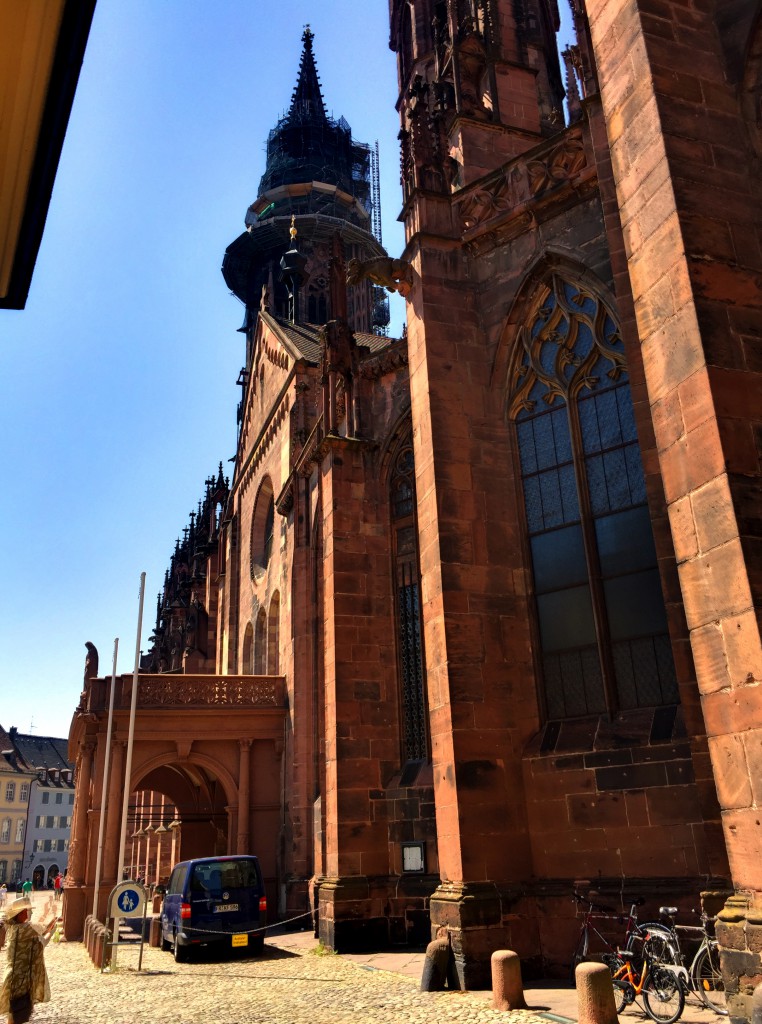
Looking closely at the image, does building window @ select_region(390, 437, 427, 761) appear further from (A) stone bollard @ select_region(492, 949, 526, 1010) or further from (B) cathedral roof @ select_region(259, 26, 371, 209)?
(B) cathedral roof @ select_region(259, 26, 371, 209)

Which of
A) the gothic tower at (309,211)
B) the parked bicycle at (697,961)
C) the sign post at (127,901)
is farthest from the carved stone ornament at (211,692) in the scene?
the gothic tower at (309,211)

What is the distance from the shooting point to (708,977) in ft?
24.5

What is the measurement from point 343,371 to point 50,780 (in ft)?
264

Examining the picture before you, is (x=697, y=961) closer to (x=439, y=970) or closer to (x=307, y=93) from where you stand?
(x=439, y=970)

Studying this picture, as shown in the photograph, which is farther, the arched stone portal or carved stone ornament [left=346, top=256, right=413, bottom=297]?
the arched stone portal

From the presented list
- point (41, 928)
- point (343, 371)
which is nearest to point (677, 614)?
point (41, 928)

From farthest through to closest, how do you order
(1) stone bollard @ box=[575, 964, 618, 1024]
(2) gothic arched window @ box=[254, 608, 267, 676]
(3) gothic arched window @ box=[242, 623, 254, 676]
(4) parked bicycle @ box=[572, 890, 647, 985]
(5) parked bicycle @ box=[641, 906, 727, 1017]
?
(3) gothic arched window @ box=[242, 623, 254, 676] < (2) gothic arched window @ box=[254, 608, 267, 676] < (4) parked bicycle @ box=[572, 890, 647, 985] < (5) parked bicycle @ box=[641, 906, 727, 1017] < (1) stone bollard @ box=[575, 964, 618, 1024]

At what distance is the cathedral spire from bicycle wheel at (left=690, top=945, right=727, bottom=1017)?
6894 centimetres

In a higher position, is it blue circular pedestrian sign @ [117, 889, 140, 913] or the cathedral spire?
the cathedral spire

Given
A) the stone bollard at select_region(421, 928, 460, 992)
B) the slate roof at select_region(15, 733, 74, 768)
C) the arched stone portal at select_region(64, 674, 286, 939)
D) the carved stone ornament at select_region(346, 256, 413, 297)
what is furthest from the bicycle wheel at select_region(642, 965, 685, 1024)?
the slate roof at select_region(15, 733, 74, 768)

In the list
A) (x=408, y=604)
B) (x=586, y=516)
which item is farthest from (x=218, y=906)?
(x=586, y=516)

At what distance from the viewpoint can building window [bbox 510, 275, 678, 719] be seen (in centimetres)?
1067

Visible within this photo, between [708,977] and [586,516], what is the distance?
557 centimetres

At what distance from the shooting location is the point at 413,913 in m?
14.1
